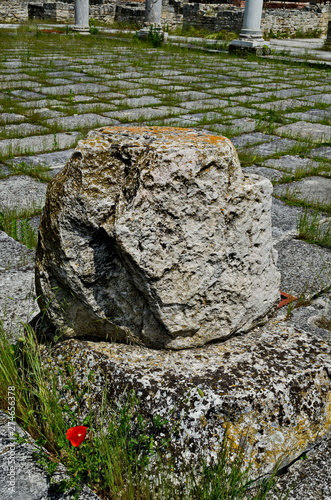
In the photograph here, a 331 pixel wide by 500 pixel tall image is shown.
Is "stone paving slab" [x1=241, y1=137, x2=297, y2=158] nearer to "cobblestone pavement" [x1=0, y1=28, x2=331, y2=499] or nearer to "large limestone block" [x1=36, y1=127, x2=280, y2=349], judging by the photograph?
"cobblestone pavement" [x1=0, y1=28, x2=331, y2=499]

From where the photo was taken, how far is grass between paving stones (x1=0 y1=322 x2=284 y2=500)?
174 centimetres

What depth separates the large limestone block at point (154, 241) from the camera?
1.99 meters

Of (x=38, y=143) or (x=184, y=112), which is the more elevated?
(x=184, y=112)

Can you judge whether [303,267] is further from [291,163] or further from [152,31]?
[152,31]

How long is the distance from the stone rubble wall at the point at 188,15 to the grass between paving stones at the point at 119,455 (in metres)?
21.1

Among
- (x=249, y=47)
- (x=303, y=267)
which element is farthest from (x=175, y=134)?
(x=249, y=47)

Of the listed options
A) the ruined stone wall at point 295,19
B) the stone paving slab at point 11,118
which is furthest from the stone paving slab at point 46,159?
the ruined stone wall at point 295,19

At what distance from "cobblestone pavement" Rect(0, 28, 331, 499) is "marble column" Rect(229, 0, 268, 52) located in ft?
2.98

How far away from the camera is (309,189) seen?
5.25 meters

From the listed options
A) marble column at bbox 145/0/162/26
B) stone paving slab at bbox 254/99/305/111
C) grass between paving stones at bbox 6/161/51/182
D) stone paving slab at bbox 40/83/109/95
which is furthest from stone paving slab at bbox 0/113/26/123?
marble column at bbox 145/0/162/26

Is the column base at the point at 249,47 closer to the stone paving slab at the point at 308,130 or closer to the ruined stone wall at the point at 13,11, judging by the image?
the stone paving slab at the point at 308,130

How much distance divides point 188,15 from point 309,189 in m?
20.1

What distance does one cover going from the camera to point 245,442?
1.88 m

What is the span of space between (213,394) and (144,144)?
953 millimetres
